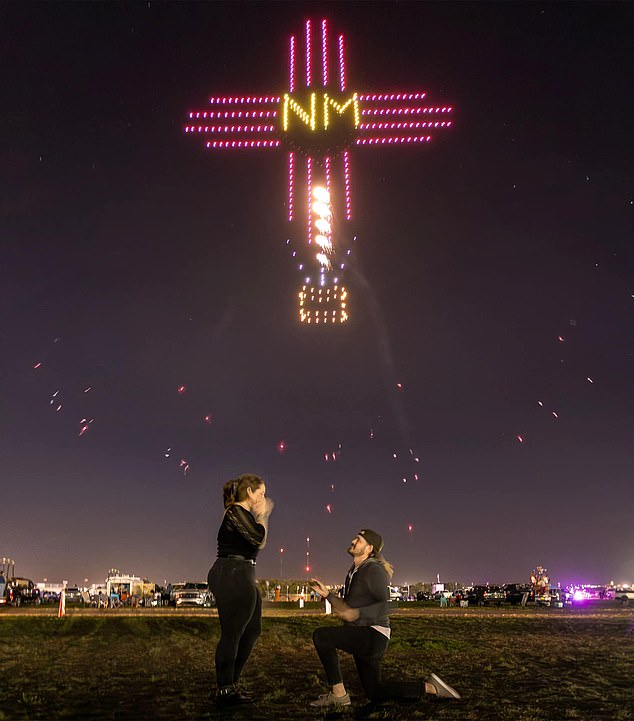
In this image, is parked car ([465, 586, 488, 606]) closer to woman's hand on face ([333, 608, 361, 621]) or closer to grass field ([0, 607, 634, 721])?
grass field ([0, 607, 634, 721])

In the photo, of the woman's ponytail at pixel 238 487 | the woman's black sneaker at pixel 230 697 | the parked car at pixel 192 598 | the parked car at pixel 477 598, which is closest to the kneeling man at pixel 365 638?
the woman's black sneaker at pixel 230 697

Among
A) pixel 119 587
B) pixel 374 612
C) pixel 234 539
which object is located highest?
pixel 234 539

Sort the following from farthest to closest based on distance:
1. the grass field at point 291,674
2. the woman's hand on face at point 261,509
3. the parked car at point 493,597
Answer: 1. the parked car at point 493,597
2. the woman's hand on face at point 261,509
3. the grass field at point 291,674

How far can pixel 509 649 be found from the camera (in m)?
13.1

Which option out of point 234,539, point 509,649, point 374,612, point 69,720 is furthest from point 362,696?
point 509,649

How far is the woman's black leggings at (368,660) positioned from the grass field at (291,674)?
0.45 feet

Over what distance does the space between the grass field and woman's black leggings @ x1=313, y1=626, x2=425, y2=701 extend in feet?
0.45

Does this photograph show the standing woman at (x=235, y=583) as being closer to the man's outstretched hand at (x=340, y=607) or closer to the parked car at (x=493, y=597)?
the man's outstretched hand at (x=340, y=607)

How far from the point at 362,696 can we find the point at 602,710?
2114mm

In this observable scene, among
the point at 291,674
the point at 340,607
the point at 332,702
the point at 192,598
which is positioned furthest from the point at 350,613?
the point at 192,598

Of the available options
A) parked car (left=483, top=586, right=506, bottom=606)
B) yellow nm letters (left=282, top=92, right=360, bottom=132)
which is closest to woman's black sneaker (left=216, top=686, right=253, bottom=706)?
parked car (left=483, top=586, right=506, bottom=606)

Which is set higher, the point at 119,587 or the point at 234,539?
the point at 234,539

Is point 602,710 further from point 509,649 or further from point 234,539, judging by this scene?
point 509,649

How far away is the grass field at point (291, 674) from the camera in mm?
6379
